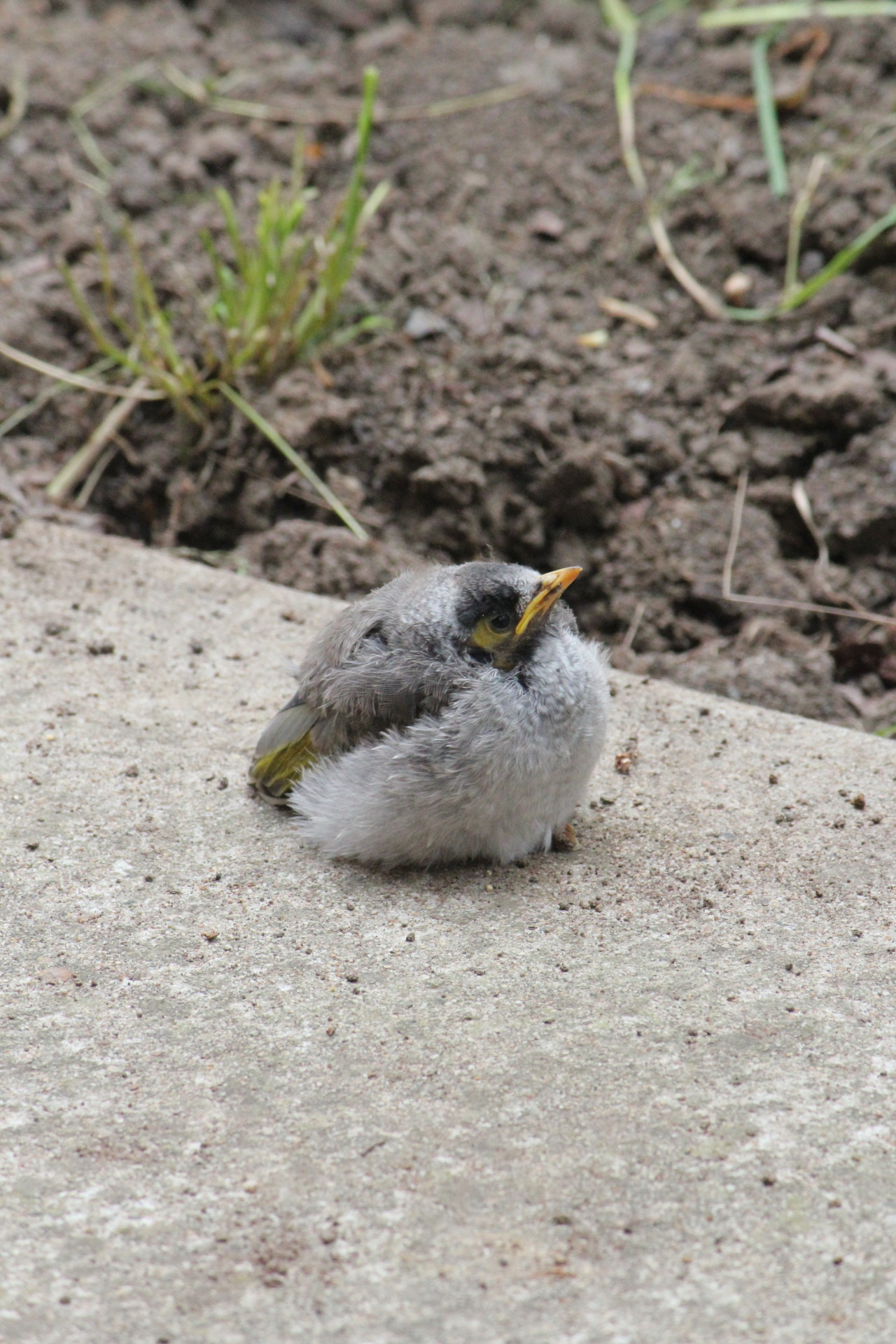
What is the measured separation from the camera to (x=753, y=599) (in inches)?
174

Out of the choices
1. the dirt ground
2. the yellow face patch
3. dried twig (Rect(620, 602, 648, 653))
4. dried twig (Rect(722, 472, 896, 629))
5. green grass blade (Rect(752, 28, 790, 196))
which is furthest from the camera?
green grass blade (Rect(752, 28, 790, 196))

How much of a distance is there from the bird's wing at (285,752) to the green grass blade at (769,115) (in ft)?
11.0

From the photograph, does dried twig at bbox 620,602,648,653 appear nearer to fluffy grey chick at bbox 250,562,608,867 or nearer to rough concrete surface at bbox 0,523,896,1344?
rough concrete surface at bbox 0,523,896,1344

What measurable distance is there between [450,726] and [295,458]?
6.56ft

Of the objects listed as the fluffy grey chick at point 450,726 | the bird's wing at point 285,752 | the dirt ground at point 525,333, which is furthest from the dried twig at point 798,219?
the bird's wing at point 285,752

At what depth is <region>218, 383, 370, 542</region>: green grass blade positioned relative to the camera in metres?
4.70

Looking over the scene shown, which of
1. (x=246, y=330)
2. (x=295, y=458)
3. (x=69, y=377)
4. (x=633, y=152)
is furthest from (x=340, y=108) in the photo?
(x=295, y=458)

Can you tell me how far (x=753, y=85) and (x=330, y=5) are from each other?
7.23 ft

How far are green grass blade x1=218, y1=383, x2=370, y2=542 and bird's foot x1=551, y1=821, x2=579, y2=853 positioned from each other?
5.46 ft

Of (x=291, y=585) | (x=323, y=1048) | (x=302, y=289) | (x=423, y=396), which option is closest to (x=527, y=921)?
(x=323, y=1048)

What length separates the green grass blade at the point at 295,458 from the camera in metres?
4.70

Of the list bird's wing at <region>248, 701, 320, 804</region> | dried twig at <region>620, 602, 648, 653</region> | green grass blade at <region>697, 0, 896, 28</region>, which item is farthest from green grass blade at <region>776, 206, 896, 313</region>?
bird's wing at <region>248, 701, 320, 804</region>

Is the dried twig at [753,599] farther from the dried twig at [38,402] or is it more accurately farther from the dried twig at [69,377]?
the dried twig at [38,402]

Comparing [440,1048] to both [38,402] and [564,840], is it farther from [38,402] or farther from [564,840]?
[38,402]
